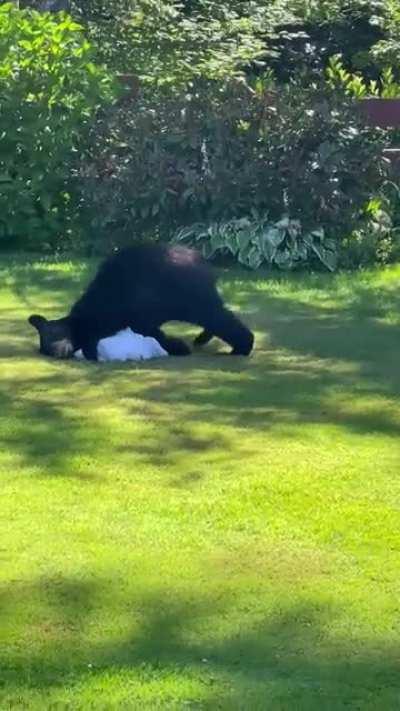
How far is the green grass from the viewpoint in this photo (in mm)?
4930

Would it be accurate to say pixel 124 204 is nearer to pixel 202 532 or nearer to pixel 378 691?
pixel 202 532

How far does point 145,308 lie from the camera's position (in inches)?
392

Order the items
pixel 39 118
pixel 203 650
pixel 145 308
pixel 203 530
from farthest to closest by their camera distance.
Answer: pixel 39 118 → pixel 145 308 → pixel 203 530 → pixel 203 650

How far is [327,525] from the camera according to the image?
643 centimetres

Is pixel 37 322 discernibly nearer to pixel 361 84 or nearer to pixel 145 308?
pixel 145 308

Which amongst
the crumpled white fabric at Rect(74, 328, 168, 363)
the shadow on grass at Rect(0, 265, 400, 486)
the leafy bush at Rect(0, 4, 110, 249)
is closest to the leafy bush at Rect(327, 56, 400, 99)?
the leafy bush at Rect(0, 4, 110, 249)

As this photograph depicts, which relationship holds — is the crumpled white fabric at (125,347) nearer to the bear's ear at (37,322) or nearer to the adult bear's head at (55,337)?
the adult bear's head at (55,337)

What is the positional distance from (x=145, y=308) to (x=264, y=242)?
14.8 feet

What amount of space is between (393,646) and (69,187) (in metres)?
10.7

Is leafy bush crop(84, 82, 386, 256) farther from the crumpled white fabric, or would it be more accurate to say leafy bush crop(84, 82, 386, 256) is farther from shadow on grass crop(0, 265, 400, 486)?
the crumpled white fabric

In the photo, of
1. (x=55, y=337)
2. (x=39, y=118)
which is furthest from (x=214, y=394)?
(x=39, y=118)

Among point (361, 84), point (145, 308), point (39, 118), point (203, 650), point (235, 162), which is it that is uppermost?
point (361, 84)

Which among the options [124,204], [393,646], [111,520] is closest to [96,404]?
[111,520]

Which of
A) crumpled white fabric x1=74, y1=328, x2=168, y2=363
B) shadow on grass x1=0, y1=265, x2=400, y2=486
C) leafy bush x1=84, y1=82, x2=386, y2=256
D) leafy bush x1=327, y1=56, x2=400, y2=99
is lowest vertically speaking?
shadow on grass x1=0, y1=265, x2=400, y2=486
